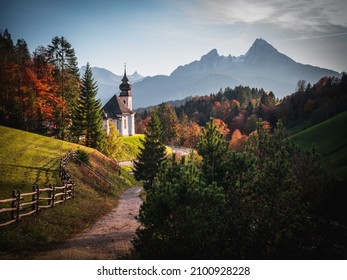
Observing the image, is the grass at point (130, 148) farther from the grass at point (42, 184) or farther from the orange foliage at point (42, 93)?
the orange foliage at point (42, 93)

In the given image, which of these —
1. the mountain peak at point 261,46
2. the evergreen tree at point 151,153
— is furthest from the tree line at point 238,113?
the evergreen tree at point 151,153

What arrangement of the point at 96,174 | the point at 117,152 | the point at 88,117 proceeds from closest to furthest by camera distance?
the point at 96,174 → the point at 88,117 → the point at 117,152

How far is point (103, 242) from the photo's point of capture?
1206 cm

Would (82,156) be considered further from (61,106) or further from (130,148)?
(130,148)

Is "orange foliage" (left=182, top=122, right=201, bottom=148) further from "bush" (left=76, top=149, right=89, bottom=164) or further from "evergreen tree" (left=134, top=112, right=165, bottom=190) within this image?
"bush" (left=76, top=149, right=89, bottom=164)

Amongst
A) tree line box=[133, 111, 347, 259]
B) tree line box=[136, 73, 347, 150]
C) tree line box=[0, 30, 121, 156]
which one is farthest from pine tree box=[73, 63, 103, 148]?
tree line box=[133, 111, 347, 259]

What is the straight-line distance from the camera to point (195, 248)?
7402mm

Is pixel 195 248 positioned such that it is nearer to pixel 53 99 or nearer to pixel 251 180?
pixel 251 180

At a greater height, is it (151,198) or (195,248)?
(151,198)

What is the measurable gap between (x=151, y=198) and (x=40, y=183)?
15211 millimetres

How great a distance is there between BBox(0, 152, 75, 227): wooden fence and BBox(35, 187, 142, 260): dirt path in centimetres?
269

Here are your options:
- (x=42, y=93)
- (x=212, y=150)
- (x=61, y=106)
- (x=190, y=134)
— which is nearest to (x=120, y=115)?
(x=190, y=134)

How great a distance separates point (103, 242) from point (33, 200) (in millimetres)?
4684

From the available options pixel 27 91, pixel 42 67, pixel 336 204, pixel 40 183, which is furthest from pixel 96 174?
pixel 336 204
